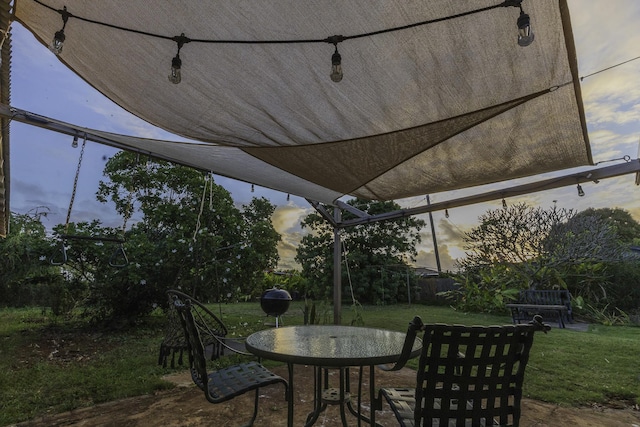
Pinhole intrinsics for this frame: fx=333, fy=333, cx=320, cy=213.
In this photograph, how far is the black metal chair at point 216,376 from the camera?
167cm

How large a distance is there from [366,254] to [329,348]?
9060mm

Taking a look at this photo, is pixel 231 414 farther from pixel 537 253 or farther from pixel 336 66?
pixel 537 253

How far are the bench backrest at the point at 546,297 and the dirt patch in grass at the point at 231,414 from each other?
14.4 feet

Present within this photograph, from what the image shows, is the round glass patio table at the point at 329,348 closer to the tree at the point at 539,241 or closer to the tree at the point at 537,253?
the tree at the point at 537,253

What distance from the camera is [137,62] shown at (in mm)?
1869

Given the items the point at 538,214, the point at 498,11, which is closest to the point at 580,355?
the point at 538,214

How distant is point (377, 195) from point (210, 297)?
4.07m

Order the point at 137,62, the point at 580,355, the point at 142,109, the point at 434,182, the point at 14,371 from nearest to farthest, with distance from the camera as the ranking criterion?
the point at 137,62 → the point at 142,109 → the point at 434,182 → the point at 14,371 → the point at 580,355

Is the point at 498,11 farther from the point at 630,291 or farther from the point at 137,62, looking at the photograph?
the point at 630,291

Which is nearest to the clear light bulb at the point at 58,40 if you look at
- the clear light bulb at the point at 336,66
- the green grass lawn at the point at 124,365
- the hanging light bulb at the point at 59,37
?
the hanging light bulb at the point at 59,37

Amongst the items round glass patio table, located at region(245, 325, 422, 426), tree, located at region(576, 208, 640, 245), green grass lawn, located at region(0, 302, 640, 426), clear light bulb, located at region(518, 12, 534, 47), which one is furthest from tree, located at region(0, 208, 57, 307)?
tree, located at region(576, 208, 640, 245)

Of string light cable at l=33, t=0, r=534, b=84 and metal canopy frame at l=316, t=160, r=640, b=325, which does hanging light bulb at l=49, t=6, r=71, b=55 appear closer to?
string light cable at l=33, t=0, r=534, b=84

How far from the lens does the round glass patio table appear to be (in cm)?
150

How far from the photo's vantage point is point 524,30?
133cm
